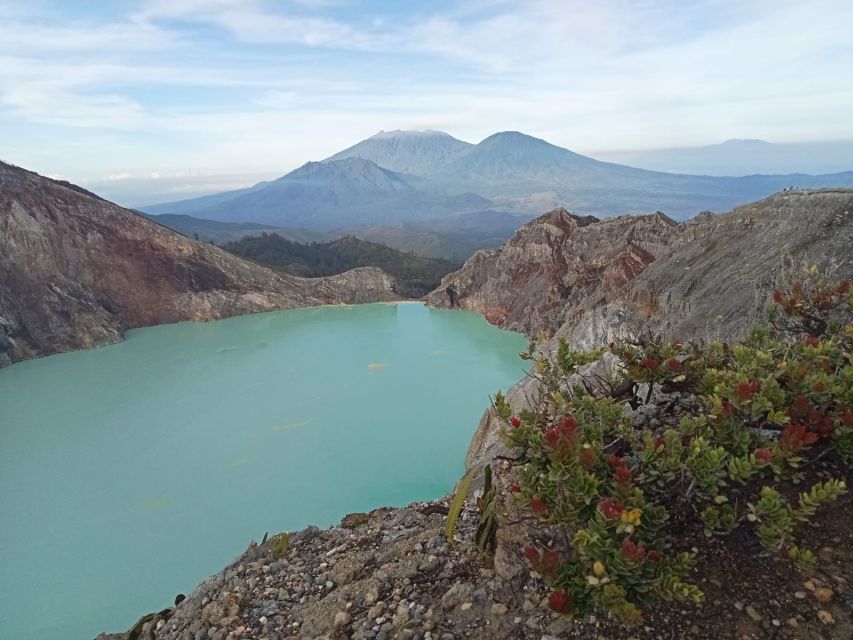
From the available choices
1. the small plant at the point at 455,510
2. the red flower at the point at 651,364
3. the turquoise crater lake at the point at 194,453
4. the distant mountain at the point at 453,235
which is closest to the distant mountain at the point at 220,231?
the distant mountain at the point at 453,235

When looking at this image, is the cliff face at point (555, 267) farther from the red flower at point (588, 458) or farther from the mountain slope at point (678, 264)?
the red flower at point (588, 458)

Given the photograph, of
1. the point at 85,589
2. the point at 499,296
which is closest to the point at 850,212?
the point at 85,589

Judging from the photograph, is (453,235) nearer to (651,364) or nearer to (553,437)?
(651,364)

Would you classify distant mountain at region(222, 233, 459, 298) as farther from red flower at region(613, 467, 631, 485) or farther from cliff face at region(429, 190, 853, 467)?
red flower at region(613, 467, 631, 485)

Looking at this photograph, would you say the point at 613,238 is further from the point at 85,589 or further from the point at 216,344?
the point at 85,589

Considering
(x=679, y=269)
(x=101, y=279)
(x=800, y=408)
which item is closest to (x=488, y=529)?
(x=800, y=408)
